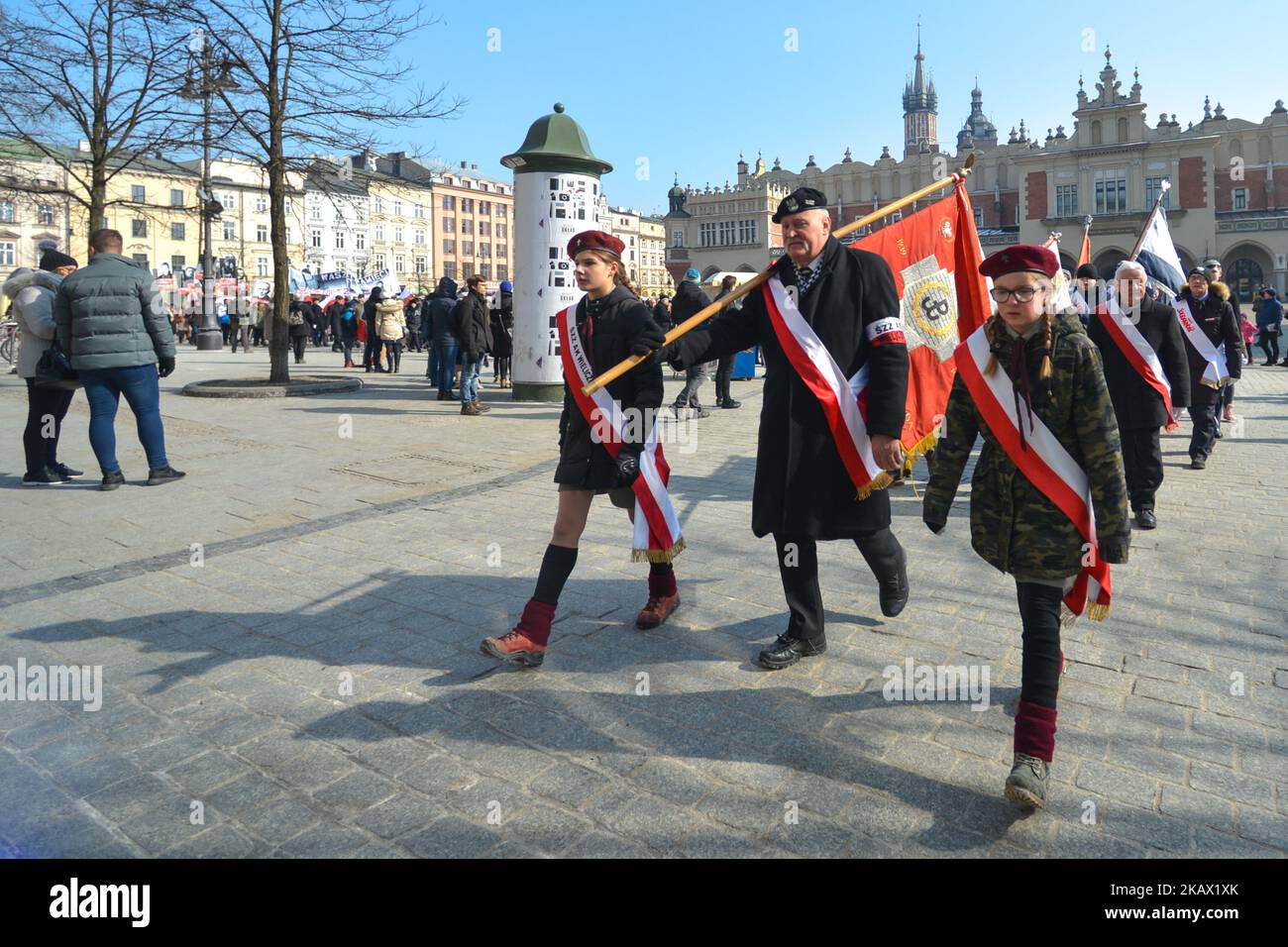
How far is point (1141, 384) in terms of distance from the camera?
22.7ft

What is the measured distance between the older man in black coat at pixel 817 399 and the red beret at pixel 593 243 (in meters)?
0.64

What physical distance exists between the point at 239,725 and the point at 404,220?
113m

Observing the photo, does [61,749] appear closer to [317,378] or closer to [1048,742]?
[1048,742]

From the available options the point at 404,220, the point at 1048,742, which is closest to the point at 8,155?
the point at 1048,742

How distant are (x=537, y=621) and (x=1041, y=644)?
2065 millimetres

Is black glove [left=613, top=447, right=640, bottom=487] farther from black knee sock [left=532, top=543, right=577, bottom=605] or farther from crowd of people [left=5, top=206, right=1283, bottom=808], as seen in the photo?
black knee sock [left=532, top=543, right=577, bottom=605]

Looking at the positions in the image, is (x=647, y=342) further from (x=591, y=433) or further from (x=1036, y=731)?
(x=1036, y=731)

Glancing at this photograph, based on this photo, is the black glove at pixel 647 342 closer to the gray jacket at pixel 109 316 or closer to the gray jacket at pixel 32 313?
the gray jacket at pixel 109 316

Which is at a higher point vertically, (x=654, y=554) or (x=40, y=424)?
(x=40, y=424)

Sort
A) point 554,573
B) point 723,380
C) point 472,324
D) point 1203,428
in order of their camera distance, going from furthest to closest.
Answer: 1. point 723,380
2. point 472,324
3. point 1203,428
4. point 554,573

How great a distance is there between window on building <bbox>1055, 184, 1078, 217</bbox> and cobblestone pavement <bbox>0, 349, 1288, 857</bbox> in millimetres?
77954

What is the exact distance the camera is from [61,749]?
10.9 feet

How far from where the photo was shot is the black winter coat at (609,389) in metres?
4.15

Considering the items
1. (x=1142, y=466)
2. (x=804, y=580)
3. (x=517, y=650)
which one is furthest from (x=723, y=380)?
(x=517, y=650)
